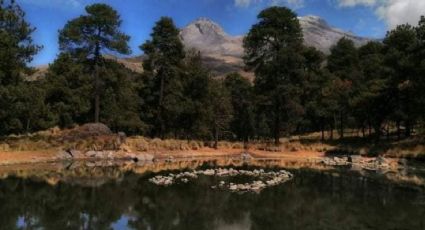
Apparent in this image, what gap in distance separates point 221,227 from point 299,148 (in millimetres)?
37084

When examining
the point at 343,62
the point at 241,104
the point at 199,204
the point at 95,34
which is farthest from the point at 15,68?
the point at 343,62

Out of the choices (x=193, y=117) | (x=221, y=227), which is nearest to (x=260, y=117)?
(x=193, y=117)

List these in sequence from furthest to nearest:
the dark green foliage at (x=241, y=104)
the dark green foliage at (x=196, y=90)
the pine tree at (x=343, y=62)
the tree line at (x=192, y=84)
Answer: the pine tree at (x=343, y=62), the dark green foliage at (x=241, y=104), the dark green foliage at (x=196, y=90), the tree line at (x=192, y=84)

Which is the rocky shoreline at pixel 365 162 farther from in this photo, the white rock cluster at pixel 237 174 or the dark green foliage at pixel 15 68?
the dark green foliage at pixel 15 68

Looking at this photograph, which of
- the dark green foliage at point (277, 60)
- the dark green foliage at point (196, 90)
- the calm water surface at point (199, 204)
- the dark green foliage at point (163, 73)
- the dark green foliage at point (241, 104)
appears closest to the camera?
the calm water surface at point (199, 204)

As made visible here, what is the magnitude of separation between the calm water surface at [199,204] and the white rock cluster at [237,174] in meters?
0.76

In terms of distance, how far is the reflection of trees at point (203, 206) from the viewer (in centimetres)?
1984

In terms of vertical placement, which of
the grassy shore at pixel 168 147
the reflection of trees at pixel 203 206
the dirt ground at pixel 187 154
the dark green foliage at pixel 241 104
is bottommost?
the reflection of trees at pixel 203 206

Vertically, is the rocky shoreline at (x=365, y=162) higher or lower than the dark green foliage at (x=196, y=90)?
lower

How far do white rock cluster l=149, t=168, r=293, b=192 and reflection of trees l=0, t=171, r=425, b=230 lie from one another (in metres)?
0.99

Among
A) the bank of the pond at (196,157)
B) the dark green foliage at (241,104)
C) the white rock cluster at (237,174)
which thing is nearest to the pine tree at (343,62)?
the dark green foliage at (241,104)

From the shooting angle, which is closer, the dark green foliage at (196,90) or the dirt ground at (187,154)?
the dirt ground at (187,154)

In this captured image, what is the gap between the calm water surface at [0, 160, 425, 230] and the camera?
779 inches

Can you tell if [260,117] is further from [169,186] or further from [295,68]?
[169,186]
